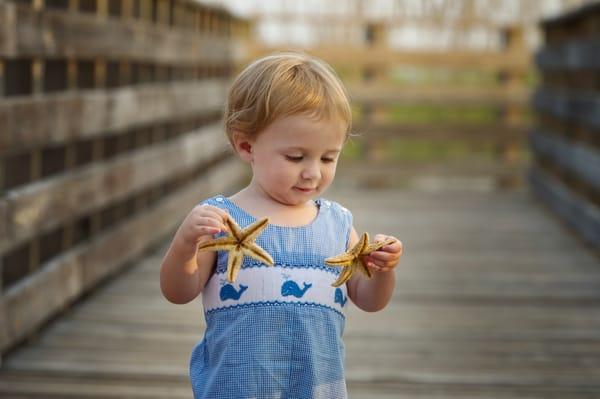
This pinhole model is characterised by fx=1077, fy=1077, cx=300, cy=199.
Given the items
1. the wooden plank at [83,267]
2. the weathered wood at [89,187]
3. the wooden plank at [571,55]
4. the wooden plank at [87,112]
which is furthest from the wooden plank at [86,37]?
the wooden plank at [571,55]

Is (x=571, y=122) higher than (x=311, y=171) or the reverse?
the reverse

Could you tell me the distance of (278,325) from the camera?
2232mm

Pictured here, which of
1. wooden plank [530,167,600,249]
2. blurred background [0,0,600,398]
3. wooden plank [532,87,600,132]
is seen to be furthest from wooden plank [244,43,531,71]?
wooden plank [532,87,600,132]

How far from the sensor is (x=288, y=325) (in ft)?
Result: 7.33

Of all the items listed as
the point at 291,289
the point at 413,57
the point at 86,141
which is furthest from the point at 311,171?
the point at 413,57

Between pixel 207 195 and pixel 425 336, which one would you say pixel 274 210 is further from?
pixel 207 195

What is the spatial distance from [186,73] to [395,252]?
564 cm

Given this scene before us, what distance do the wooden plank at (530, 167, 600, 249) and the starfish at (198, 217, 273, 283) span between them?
4.78 m

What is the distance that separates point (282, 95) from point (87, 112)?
270 cm

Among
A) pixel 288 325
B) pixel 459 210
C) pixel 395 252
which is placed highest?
pixel 395 252

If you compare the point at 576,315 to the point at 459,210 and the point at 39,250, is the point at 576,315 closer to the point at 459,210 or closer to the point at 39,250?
the point at 39,250

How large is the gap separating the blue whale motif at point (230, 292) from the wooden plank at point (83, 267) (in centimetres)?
168

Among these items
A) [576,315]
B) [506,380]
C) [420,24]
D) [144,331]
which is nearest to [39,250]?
[144,331]

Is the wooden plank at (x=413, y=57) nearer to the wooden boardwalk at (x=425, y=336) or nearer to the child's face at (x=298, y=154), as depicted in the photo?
the wooden boardwalk at (x=425, y=336)
